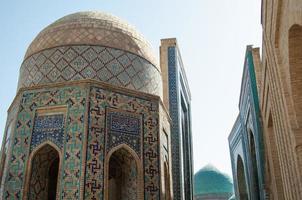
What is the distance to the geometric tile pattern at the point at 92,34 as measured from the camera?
5969mm

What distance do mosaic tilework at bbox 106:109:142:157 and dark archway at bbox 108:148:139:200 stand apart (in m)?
0.15

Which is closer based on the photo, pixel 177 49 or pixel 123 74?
pixel 123 74

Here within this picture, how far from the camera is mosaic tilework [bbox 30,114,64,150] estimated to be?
4.88m

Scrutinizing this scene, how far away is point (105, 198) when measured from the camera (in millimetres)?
4578

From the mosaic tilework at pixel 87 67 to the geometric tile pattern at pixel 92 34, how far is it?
5.0 inches

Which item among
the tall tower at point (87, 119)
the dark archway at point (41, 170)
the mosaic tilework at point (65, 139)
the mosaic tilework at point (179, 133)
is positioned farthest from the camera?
the mosaic tilework at point (179, 133)

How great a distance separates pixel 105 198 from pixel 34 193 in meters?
1.01

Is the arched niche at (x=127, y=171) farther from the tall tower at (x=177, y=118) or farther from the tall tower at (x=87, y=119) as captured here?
the tall tower at (x=177, y=118)

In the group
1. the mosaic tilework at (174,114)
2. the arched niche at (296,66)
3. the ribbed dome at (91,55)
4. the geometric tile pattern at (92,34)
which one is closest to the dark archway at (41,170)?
the ribbed dome at (91,55)

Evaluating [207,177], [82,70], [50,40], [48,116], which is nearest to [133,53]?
[82,70]

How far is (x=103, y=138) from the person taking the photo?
16.0 feet

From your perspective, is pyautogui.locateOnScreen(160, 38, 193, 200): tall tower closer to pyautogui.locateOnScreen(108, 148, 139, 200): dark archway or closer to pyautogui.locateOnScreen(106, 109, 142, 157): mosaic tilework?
pyautogui.locateOnScreen(108, 148, 139, 200): dark archway

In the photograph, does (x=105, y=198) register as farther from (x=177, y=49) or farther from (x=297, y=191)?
(x=177, y=49)

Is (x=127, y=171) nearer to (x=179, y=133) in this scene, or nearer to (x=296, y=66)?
(x=179, y=133)
